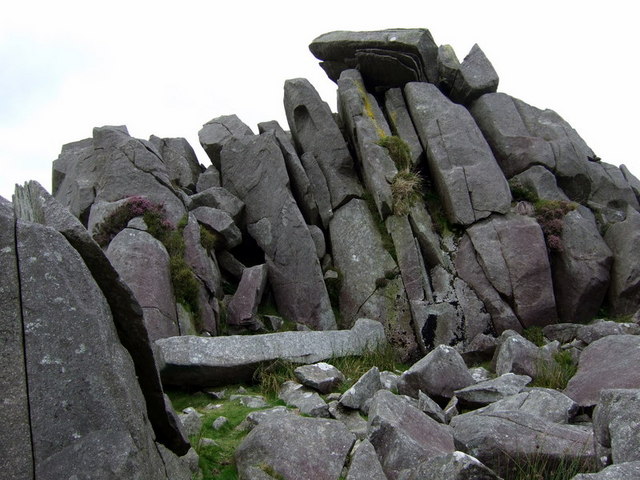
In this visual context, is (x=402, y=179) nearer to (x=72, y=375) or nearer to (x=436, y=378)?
(x=436, y=378)

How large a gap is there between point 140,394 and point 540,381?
10.3 m

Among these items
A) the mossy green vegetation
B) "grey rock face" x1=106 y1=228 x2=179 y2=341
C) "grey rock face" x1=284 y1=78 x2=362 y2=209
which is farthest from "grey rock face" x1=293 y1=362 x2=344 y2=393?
"grey rock face" x1=284 y1=78 x2=362 y2=209

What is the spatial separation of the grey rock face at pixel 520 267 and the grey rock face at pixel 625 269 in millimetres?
2445

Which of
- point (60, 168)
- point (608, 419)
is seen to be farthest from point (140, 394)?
point (60, 168)

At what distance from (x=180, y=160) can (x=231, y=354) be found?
14661mm

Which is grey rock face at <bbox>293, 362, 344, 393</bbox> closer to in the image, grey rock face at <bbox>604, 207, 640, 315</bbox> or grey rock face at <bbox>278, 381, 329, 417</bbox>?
grey rock face at <bbox>278, 381, 329, 417</bbox>

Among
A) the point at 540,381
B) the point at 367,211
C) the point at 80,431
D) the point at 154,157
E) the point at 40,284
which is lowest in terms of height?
the point at 540,381

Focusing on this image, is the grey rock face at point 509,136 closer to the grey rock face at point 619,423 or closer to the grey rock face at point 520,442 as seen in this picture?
the grey rock face at point 520,442

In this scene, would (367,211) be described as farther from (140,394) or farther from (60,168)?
(140,394)

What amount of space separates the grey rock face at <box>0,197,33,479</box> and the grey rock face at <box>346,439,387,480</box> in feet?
15.0

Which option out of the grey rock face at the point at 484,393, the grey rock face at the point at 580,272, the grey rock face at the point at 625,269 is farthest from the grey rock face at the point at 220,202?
the grey rock face at the point at 625,269

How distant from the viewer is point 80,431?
23.3ft

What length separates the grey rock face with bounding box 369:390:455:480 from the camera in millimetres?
9648

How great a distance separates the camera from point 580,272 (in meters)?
21.8
